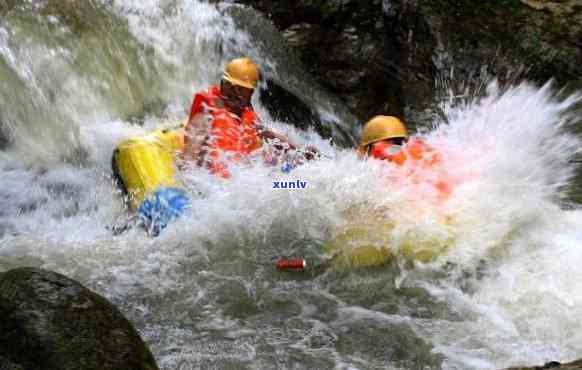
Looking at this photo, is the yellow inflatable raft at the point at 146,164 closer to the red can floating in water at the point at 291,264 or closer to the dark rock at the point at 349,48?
the red can floating in water at the point at 291,264

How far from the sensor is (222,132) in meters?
6.07

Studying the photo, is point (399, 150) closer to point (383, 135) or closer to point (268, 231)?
point (383, 135)

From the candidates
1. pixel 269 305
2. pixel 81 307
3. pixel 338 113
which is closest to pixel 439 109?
pixel 338 113

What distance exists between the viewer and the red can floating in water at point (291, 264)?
5105mm

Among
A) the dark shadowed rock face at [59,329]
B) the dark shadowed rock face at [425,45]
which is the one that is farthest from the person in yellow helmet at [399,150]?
the dark shadowed rock face at [425,45]

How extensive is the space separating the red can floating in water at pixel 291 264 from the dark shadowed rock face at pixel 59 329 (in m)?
1.92

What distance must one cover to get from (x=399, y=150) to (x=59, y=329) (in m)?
3.02

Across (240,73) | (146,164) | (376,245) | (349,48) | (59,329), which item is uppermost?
(349,48)

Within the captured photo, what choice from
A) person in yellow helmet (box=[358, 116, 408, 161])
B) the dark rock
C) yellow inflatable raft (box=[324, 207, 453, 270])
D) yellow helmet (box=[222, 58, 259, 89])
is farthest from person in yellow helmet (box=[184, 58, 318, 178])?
the dark rock

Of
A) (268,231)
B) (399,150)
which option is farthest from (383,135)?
(268,231)

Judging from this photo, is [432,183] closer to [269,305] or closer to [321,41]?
[269,305]

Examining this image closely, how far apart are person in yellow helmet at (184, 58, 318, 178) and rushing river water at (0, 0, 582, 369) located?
165 millimetres

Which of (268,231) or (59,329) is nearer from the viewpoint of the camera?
(59,329)

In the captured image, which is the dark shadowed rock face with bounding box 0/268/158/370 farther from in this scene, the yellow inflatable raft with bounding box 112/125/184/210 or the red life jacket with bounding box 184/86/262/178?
the red life jacket with bounding box 184/86/262/178
